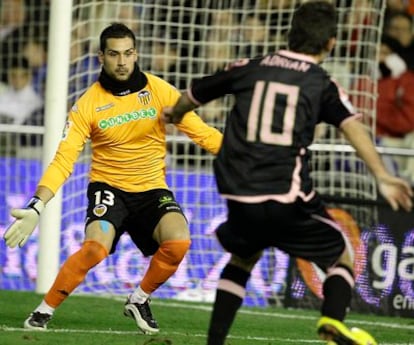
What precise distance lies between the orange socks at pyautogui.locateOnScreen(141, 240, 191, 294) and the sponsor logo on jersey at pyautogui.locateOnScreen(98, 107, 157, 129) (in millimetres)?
897

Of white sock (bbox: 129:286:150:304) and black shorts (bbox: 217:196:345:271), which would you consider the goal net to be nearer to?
white sock (bbox: 129:286:150:304)

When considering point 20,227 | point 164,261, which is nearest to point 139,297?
point 164,261

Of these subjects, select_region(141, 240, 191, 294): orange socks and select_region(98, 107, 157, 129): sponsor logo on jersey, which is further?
select_region(98, 107, 157, 129): sponsor logo on jersey

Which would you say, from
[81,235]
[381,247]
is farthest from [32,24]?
[381,247]

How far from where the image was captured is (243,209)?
6.66 metres

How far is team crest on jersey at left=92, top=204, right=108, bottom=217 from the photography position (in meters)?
8.66

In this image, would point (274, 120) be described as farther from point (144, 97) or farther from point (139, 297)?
point (139, 297)

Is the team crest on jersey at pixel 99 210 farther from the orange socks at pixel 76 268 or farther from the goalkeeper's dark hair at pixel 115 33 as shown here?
the goalkeeper's dark hair at pixel 115 33

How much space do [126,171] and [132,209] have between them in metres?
0.28

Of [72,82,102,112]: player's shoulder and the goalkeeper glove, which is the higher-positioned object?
[72,82,102,112]: player's shoulder

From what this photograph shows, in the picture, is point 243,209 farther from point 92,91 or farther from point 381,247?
point 381,247

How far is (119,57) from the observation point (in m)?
8.70

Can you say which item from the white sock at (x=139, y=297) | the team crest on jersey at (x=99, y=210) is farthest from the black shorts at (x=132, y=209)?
A: the white sock at (x=139, y=297)

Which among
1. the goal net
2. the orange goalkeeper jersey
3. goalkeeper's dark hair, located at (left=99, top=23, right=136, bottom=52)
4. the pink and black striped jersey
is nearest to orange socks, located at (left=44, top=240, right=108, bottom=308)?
the orange goalkeeper jersey
